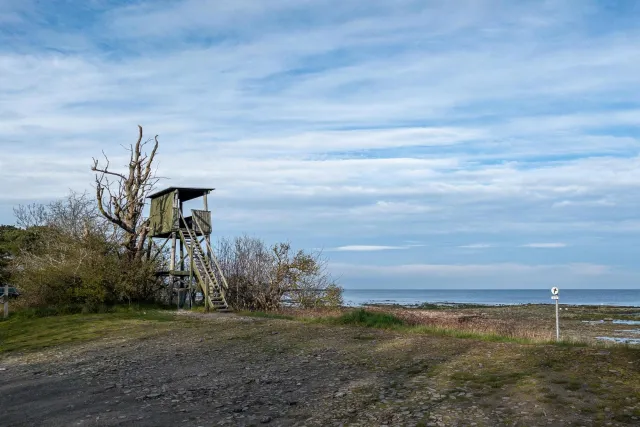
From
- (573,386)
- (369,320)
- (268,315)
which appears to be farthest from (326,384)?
(268,315)

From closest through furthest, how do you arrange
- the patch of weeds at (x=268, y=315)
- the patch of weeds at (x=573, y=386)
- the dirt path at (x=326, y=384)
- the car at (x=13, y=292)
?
the dirt path at (x=326, y=384) < the patch of weeds at (x=573, y=386) < the patch of weeds at (x=268, y=315) < the car at (x=13, y=292)

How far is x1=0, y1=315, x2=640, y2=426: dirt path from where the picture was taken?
9195 mm

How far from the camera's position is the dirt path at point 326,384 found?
9.20 metres

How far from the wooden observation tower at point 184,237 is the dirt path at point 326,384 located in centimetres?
1285

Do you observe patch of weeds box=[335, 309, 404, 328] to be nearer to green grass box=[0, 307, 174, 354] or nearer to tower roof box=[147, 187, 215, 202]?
green grass box=[0, 307, 174, 354]

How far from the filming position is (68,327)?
2322 cm

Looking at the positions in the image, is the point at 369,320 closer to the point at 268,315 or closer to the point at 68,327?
the point at 268,315

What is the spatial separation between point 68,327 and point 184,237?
899 cm

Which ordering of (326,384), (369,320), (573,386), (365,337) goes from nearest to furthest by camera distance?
1. (573,386)
2. (326,384)
3. (365,337)
4. (369,320)

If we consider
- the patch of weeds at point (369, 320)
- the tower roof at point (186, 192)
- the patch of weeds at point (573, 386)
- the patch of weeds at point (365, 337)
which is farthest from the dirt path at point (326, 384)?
the tower roof at point (186, 192)

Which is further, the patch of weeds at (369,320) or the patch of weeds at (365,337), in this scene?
the patch of weeds at (369,320)

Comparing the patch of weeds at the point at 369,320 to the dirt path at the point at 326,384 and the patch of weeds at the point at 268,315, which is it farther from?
the patch of weeds at the point at 268,315

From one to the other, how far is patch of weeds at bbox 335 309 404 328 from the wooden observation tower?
9590 mm

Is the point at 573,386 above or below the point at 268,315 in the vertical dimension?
below
